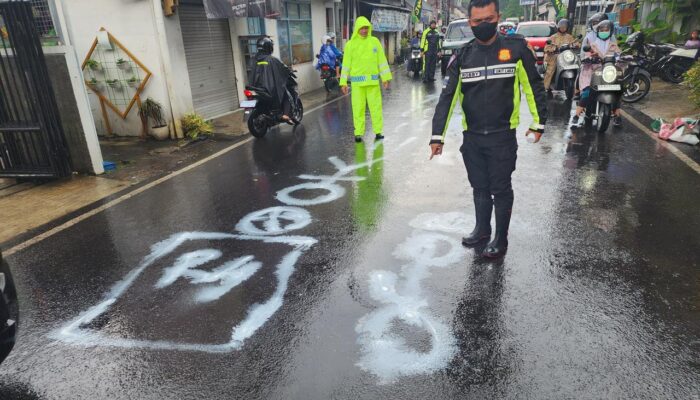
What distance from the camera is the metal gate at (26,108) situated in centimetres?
574

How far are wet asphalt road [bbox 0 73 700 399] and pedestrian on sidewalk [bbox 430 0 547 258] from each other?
0.49m

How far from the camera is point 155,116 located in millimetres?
8766

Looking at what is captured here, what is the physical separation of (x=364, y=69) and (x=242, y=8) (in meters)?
4.33

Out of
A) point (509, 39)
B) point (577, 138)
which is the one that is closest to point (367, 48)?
point (577, 138)

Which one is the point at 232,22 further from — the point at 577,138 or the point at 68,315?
the point at 68,315

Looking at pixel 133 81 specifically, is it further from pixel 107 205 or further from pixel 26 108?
pixel 107 205

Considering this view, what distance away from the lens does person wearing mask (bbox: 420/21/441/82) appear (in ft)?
55.9

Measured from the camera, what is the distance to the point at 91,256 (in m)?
4.28

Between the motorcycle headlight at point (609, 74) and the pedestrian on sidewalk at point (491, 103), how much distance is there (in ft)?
15.1

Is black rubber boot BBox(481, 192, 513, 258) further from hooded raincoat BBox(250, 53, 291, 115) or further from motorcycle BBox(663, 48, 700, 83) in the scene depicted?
motorcycle BBox(663, 48, 700, 83)

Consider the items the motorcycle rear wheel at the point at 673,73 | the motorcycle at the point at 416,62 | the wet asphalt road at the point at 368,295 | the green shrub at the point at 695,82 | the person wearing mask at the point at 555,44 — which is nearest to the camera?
the wet asphalt road at the point at 368,295

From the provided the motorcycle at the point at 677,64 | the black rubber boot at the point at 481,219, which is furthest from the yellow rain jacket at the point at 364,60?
the motorcycle at the point at 677,64

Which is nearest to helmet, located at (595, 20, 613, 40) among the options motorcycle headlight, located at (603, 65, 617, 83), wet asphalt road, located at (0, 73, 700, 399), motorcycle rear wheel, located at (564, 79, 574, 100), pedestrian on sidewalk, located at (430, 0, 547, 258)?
motorcycle headlight, located at (603, 65, 617, 83)

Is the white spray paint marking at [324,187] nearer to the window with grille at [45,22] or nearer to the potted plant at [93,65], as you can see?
the potted plant at [93,65]
